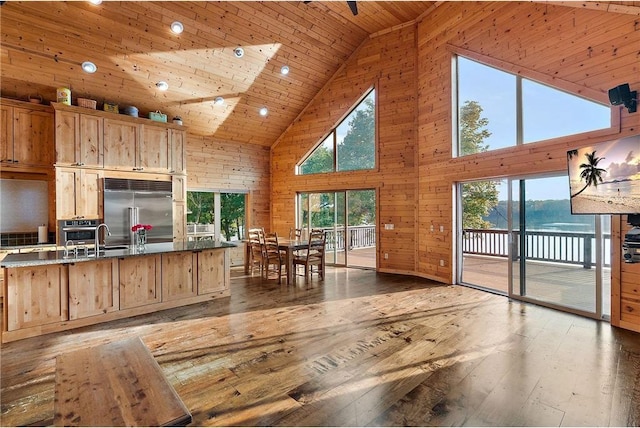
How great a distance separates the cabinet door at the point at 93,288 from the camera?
399cm

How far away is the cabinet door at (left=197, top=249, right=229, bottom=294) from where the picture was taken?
16.8 feet

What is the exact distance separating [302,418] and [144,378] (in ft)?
3.70

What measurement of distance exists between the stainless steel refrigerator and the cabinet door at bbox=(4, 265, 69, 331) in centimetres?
211

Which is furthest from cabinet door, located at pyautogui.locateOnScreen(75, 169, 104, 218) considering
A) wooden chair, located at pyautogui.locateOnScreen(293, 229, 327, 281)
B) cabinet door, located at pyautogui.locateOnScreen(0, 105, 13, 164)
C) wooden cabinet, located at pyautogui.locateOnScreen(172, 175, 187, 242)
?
wooden chair, located at pyautogui.locateOnScreen(293, 229, 327, 281)

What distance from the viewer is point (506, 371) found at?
287 centimetres

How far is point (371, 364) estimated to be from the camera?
9.91 ft

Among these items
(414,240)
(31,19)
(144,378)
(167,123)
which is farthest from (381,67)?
(144,378)

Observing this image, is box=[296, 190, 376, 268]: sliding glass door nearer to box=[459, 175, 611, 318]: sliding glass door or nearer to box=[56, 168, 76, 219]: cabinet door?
box=[459, 175, 611, 318]: sliding glass door

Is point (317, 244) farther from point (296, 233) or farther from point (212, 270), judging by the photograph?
point (212, 270)

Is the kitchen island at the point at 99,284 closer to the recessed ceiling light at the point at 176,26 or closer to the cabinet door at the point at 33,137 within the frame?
the cabinet door at the point at 33,137

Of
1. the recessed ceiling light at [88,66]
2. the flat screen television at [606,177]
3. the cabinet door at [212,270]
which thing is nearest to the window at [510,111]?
the flat screen television at [606,177]

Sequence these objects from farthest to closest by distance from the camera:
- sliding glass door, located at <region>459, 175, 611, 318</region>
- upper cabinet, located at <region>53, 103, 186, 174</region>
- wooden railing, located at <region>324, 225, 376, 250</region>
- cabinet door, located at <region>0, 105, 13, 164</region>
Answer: wooden railing, located at <region>324, 225, 376, 250</region> → upper cabinet, located at <region>53, 103, 186, 174</region> → cabinet door, located at <region>0, 105, 13, 164</region> → sliding glass door, located at <region>459, 175, 611, 318</region>

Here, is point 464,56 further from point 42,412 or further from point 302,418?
point 42,412

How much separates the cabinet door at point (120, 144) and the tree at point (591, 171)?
732 centimetres
